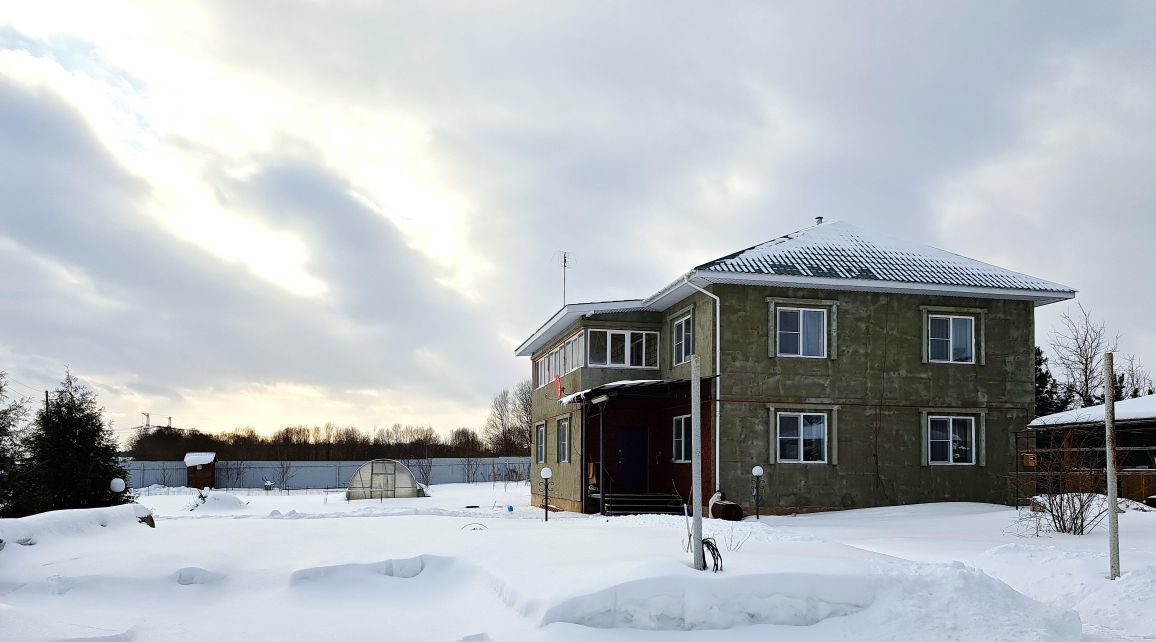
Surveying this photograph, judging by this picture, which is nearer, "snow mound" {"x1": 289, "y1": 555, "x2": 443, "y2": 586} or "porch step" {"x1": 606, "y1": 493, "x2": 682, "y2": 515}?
"snow mound" {"x1": 289, "y1": 555, "x2": 443, "y2": 586}

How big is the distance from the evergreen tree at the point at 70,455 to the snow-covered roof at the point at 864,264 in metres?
14.5

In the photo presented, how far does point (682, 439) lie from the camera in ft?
80.8

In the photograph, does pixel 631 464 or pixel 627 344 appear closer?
pixel 627 344

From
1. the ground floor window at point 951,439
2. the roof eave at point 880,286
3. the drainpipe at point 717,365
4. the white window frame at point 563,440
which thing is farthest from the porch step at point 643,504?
the ground floor window at point 951,439

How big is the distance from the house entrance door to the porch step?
114 centimetres

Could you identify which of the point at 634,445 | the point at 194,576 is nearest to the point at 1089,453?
the point at 634,445

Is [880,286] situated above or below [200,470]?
above

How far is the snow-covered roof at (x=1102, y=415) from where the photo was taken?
2081 centimetres

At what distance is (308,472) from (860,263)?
43.4m

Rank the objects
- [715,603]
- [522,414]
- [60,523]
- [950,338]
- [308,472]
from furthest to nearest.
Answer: [522,414] → [308,472] → [950,338] → [60,523] → [715,603]

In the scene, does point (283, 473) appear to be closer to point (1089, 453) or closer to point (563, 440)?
point (563, 440)

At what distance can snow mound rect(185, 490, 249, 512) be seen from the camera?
33.1 m

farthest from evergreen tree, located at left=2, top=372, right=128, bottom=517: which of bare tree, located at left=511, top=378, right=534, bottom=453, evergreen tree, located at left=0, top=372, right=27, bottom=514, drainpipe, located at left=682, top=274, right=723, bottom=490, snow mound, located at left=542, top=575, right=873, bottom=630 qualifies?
bare tree, located at left=511, top=378, right=534, bottom=453

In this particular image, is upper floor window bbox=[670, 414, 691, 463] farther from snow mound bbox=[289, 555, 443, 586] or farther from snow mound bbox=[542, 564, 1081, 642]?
snow mound bbox=[542, 564, 1081, 642]
